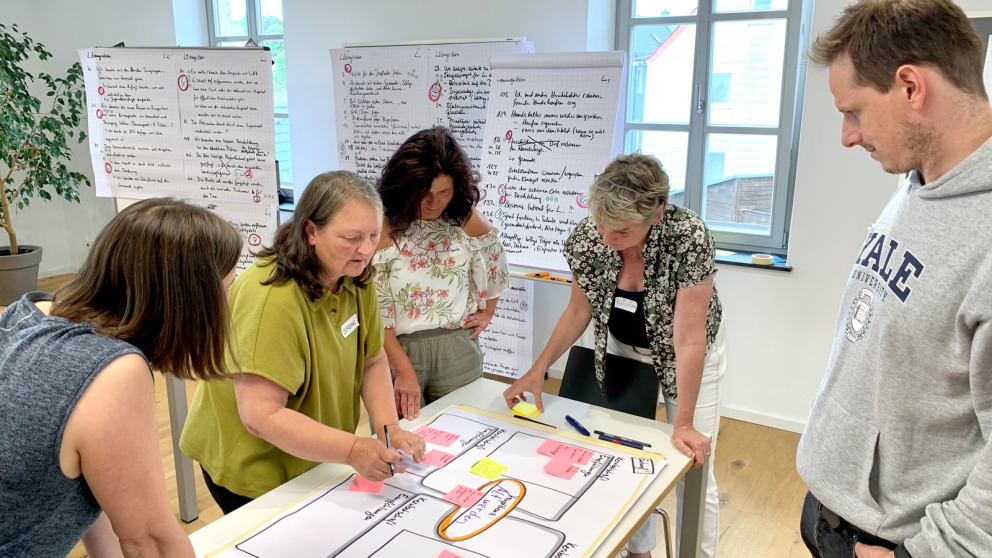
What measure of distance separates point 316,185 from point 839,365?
Result: 103 cm

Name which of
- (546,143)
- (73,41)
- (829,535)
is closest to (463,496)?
(829,535)

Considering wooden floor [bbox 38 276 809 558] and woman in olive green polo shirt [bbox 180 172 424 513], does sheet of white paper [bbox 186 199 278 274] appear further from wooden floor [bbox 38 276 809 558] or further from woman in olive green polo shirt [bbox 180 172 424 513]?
woman in olive green polo shirt [bbox 180 172 424 513]

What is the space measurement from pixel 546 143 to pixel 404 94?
957 millimetres

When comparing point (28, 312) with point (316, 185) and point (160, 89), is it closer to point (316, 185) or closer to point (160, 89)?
point (316, 185)

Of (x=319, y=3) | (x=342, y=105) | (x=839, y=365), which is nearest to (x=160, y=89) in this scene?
(x=342, y=105)

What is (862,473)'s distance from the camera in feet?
3.58

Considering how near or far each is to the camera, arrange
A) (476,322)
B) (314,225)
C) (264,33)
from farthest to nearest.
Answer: (264,33) → (476,322) → (314,225)

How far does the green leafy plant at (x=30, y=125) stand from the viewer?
4578 mm

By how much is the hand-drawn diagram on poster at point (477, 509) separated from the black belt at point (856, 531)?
12.9 inches

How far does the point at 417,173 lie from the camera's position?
6.18ft

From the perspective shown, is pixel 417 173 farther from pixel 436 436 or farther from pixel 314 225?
pixel 436 436

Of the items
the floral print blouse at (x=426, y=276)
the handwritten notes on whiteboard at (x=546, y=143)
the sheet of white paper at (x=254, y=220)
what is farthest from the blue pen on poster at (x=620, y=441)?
the sheet of white paper at (x=254, y=220)

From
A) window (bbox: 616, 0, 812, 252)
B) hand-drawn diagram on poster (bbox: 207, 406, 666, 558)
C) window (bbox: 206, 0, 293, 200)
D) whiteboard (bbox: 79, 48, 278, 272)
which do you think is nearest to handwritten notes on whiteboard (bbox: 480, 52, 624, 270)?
window (bbox: 616, 0, 812, 252)

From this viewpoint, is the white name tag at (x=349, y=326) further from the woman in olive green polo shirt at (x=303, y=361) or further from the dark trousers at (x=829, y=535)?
the dark trousers at (x=829, y=535)
